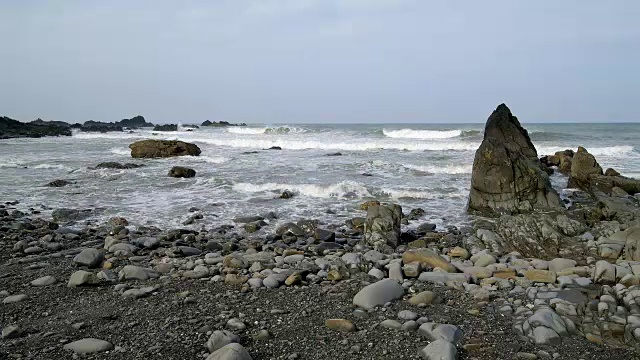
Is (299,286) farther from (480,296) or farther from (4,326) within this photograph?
(4,326)

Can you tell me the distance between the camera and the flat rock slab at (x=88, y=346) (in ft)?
10.9

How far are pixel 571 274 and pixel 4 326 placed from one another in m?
5.79

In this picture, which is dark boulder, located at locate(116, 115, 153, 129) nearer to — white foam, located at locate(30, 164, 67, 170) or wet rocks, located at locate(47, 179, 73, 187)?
white foam, located at locate(30, 164, 67, 170)

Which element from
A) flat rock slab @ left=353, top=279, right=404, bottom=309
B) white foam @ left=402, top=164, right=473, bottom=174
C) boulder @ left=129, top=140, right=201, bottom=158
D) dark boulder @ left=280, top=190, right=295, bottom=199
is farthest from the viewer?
boulder @ left=129, top=140, right=201, bottom=158

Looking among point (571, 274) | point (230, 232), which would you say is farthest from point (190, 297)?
point (571, 274)

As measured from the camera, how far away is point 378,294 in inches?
173

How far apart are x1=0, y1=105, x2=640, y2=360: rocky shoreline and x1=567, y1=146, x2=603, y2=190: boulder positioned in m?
4.37

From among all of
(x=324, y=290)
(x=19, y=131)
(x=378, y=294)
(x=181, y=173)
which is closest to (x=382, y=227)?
(x=324, y=290)

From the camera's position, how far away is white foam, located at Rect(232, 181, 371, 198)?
1128 cm

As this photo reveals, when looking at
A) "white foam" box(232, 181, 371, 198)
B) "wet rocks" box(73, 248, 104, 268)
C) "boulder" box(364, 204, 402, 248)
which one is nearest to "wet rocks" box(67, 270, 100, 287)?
"wet rocks" box(73, 248, 104, 268)

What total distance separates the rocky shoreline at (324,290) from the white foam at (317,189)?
112 inches

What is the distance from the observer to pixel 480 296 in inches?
176

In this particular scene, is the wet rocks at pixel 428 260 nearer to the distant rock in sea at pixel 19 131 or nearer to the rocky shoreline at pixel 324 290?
the rocky shoreline at pixel 324 290

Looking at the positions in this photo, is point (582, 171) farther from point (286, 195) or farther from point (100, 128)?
point (100, 128)
